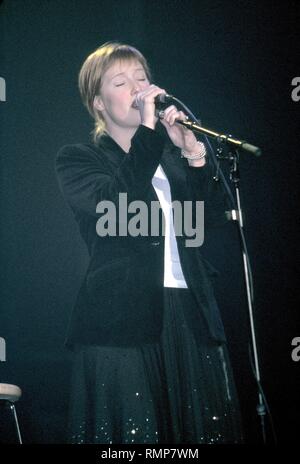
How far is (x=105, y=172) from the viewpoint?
189cm

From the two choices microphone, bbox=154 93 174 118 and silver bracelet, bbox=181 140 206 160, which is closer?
microphone, bbox=154 93 174 118

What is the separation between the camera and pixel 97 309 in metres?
1.75

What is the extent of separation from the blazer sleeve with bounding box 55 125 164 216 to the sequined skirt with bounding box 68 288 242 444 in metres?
0.32

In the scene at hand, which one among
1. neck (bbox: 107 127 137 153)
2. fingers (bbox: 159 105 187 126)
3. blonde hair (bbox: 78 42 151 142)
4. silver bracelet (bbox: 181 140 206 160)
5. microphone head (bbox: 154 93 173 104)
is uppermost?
blonde hair (bbox: 78 42 151 142)

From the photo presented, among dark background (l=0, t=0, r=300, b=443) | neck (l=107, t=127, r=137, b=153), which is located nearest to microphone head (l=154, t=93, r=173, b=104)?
neck (l=107, t=127, r=137, b=153)

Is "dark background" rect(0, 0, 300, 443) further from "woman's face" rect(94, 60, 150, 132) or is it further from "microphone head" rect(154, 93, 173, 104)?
"microphone head" rect(154, 93, 173, 104)

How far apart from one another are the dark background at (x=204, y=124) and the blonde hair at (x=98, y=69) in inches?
4.1

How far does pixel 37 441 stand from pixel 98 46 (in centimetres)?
141

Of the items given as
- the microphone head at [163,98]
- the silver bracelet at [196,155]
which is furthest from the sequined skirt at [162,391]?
the microphone head at [163,98]

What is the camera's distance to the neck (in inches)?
80.7

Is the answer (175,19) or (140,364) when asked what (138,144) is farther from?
(175,19)

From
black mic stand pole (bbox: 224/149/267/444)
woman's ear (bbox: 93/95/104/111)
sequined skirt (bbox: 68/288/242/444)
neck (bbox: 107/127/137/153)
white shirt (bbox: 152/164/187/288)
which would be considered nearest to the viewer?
black mic stand pole (bbox: 224/149/267/444)

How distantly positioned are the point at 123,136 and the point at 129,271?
0.52 m

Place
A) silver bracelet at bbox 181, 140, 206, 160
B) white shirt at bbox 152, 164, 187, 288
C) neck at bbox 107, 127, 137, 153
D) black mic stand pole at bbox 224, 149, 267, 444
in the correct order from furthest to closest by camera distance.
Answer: neck at bbox 107, 127, 137, 153 < silver bracelet at bbox 181, 140, 206, 160 < white shirt at bbox 152, 164, 187, 288 < black mic stand pole at bbox 224, 149, 267, 444
